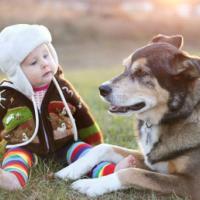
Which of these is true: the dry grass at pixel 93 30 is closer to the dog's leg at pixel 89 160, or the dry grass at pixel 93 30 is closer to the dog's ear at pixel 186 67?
the dog's leg at pixel 89 160

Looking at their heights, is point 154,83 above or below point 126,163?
above

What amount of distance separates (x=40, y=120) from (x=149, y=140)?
844 millimetres

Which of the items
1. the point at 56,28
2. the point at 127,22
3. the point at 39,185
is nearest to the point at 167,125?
the point at 39,185

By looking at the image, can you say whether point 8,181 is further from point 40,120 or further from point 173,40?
point 173,40

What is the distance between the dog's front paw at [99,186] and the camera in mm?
3285

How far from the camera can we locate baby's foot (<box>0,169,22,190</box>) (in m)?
3.24

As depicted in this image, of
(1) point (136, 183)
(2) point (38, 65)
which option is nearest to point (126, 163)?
(1) point (136, 183)

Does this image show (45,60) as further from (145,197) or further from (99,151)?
(145,197)

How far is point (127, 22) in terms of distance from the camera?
949 inches

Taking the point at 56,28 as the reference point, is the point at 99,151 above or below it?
above

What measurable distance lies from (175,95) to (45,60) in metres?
1.02

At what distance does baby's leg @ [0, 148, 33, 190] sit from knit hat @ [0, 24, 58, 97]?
0.45 meters

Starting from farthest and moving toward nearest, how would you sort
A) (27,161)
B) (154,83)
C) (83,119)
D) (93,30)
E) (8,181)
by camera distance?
(93,30), (83,119), (27,161), (154,83), (8,181)

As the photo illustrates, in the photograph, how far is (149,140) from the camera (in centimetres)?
A: 359
